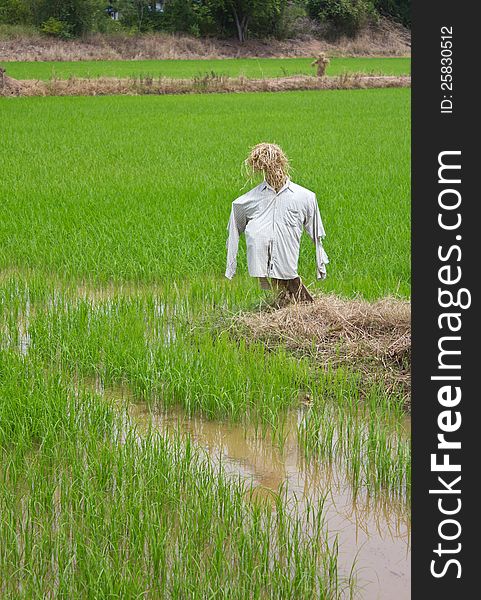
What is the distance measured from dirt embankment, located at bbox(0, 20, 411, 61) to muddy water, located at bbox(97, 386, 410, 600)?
99.8ft

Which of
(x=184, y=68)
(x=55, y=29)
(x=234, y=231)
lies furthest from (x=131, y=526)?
(x=55, y=29)

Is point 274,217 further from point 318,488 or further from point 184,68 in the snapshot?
point 184,68

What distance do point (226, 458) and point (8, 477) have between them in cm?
86

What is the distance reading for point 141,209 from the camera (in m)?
8.89

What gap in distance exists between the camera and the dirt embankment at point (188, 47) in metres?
33.6

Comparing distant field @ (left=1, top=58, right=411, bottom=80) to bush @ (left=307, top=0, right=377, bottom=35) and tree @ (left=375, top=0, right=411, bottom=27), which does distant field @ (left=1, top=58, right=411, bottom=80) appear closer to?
bush @ (left=307, top=0, right=377, bottom=35)

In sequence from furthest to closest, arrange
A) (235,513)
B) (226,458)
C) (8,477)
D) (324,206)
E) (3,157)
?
(3,157) → (324,206) → (226,458) → (8,477) → (235,513)

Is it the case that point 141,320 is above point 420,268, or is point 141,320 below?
below

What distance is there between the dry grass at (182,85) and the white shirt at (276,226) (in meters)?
18.3

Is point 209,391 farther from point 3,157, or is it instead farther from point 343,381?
point 3,157

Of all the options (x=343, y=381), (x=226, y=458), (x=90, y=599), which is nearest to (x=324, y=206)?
(x=343, y=381)

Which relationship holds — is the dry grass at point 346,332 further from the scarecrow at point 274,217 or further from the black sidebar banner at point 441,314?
the black sidebar banner at point 441,314

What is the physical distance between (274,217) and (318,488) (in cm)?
181

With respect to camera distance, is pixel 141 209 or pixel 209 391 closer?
pixel 209 391
